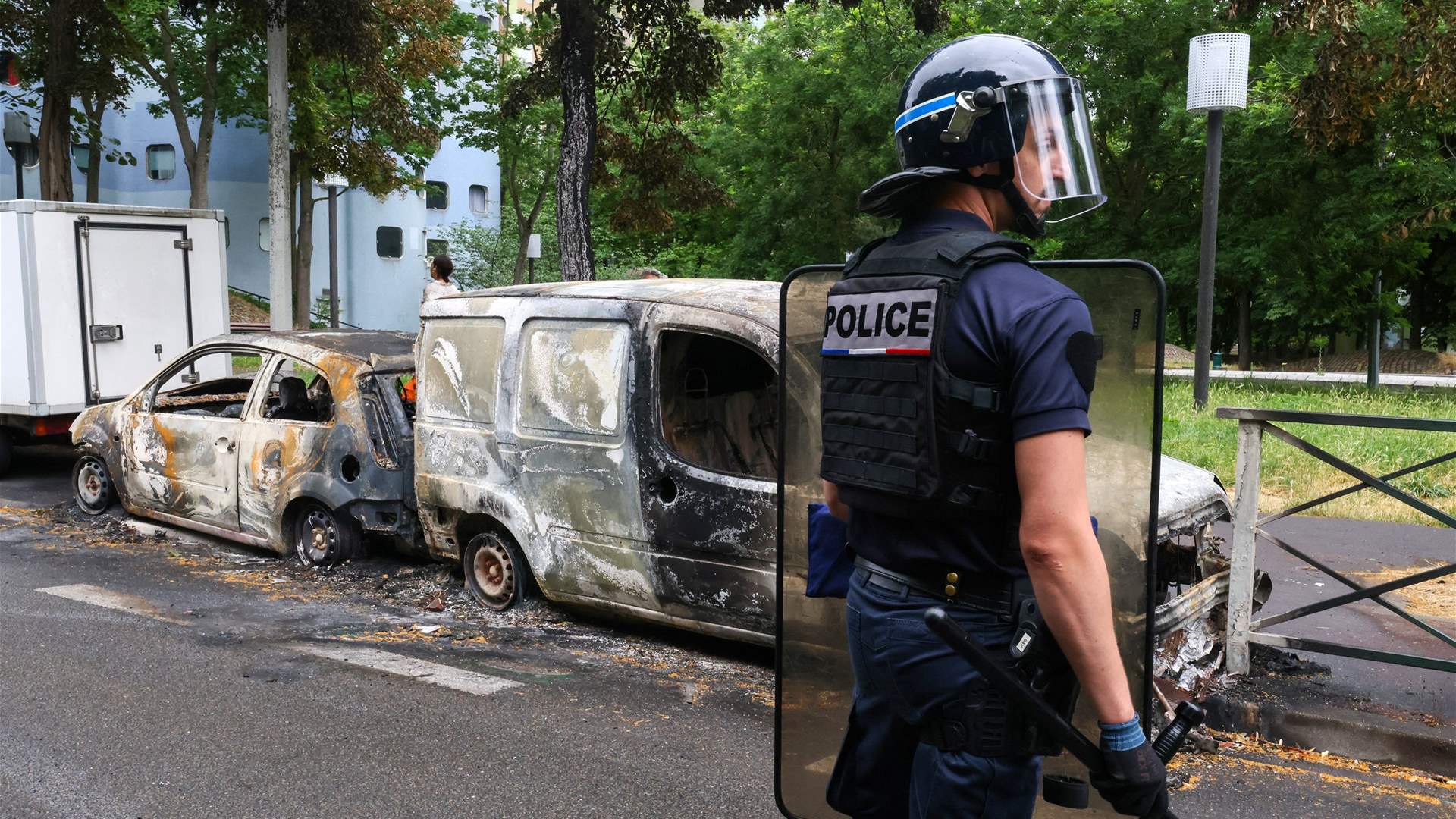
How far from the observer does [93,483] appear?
9.07 m

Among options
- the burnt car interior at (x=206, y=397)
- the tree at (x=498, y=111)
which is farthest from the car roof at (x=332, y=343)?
the tree at (x=498, y=111)

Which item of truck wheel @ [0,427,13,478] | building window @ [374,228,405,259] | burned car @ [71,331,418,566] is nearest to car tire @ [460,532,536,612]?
burned car @ [71,331,418,566]

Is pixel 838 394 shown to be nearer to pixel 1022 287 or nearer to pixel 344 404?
pixel 1022 287

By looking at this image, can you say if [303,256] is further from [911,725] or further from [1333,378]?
[911,725]

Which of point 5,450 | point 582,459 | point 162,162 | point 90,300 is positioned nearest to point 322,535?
point 582,459

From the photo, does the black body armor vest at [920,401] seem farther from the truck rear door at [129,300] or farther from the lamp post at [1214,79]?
the lamp post at [1214,79]

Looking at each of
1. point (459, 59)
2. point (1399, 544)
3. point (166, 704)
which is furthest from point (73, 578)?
point (459, 59)

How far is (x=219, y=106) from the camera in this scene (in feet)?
81.2

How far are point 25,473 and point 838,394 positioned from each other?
36.9 ft

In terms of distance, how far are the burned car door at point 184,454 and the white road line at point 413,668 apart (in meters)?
2.43

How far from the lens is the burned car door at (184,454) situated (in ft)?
25.5

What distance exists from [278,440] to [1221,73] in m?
10.2

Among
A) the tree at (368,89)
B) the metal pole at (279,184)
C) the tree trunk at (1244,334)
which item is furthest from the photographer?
the tree trunk at (1244,334)

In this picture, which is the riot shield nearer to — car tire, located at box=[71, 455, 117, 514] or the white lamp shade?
car tire, located at box=[71, 455, 117, 514]
